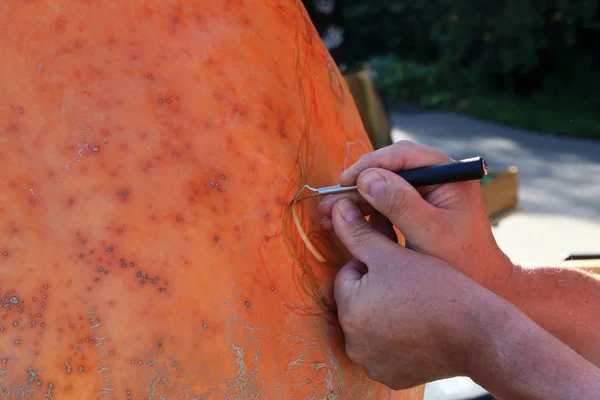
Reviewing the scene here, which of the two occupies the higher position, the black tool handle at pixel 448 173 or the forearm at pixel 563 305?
the black tool handle at pixel 448 173

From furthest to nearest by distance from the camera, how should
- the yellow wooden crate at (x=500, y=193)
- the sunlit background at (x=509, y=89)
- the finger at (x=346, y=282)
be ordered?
the sunlit background at (x=509, y=89) → the yellow wooden crate at (x=500, y=193) → the finger at (x=346, y=282)

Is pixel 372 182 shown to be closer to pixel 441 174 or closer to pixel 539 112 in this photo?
pixel 441 174

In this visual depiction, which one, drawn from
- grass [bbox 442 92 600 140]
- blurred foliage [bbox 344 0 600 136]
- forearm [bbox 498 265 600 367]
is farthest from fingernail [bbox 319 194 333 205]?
blurred foliage [bbox 344 0 600 136]

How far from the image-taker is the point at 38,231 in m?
0.83

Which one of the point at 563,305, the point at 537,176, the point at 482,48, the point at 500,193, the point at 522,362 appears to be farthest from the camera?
the point at 482,48

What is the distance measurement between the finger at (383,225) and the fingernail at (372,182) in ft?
0.35

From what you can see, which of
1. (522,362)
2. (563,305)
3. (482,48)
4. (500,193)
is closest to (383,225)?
(522,362)

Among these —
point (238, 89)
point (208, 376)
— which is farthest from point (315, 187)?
point (208, 376)

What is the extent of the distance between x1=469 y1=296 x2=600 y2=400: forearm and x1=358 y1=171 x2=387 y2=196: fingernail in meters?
0.21

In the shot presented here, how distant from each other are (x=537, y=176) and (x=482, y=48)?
423 cm

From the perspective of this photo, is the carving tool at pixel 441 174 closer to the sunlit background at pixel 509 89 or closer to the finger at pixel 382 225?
the finger at pixel 382 225

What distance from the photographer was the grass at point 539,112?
7199 millimetres

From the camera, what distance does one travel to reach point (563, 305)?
1156mm

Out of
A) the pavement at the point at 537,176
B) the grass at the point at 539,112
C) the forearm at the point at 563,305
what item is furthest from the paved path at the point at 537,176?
the forearm at the point at 563,305
